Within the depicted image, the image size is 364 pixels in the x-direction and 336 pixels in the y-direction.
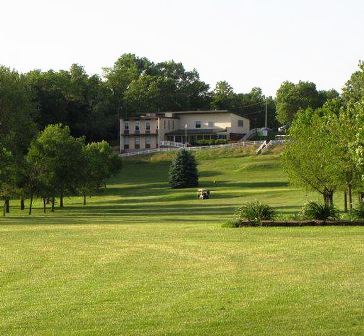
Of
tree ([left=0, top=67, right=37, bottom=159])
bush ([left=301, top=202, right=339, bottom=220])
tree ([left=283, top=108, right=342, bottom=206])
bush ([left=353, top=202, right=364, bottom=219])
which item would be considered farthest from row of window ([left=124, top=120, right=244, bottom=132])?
bush ([left=301, top=202, right=339, bottom=220])

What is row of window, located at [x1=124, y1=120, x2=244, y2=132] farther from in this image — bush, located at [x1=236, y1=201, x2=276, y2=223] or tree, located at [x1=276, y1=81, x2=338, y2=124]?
bush, located at [x1=236, y1=201, x2=276, y2=223]

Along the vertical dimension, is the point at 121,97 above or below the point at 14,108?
above

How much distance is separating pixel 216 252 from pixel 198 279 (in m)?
4.90

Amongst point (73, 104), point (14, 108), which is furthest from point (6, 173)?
point (73, 104)

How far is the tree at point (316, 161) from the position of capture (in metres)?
40.8

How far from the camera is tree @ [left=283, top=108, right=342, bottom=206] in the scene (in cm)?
4075

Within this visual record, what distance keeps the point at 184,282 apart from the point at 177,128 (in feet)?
344

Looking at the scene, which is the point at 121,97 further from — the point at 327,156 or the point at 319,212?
the point at 319,212

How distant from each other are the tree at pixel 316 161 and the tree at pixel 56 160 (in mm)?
19685

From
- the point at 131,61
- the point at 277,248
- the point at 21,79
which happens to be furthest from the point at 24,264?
the point at 131,61

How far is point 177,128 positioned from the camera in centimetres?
11938

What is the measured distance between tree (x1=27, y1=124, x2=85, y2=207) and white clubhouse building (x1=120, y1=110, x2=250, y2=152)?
53878mm

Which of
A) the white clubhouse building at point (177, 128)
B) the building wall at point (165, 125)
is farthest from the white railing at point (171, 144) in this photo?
the building wall at point (165, 125)

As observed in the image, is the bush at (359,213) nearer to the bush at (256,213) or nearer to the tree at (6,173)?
the bush at (256,213)
